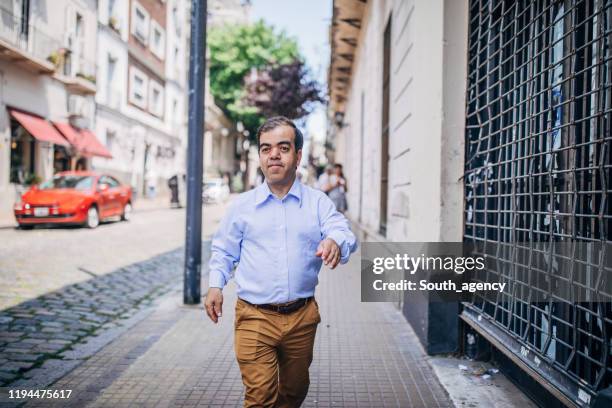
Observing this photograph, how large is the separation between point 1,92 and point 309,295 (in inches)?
646

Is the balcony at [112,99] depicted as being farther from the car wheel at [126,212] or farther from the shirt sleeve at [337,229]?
the shirt sleeve at [337,229]

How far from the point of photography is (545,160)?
10.1ft

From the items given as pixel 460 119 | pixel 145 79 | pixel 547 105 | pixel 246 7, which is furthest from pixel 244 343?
pixel 246 7

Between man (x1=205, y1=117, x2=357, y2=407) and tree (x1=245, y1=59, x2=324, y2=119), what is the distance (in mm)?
24371

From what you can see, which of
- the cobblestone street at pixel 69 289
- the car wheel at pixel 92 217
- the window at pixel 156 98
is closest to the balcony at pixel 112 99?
the window at pixel 156 98

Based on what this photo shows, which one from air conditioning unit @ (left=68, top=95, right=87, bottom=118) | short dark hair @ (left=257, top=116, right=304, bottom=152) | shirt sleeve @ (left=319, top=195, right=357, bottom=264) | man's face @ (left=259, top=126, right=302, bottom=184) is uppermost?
air conditioning unit @ (left=68, top=95, right=87, bottom=118)

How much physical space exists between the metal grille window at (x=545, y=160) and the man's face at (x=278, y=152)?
1365 millimetres

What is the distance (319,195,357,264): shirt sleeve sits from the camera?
2.43 m

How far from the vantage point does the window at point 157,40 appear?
92.5 feet

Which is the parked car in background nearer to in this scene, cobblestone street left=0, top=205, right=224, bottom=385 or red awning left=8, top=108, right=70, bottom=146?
red awning left=8, top=108, right=70, bottom=146

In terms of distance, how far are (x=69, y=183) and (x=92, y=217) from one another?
3.83ft

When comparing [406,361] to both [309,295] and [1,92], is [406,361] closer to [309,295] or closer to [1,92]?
[309,295]

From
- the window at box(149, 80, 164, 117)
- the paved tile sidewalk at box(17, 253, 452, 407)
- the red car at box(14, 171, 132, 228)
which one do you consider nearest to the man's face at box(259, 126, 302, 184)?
the paved tile sidewalk at box(17, 253, 452, 407)

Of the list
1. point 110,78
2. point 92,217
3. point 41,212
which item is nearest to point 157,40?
point 110,78
